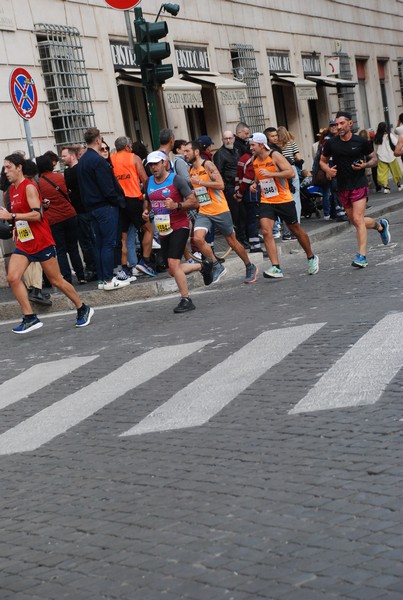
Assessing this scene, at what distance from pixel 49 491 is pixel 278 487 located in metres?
1.29

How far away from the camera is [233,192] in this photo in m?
18.1

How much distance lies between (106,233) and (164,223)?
1660 millimetres

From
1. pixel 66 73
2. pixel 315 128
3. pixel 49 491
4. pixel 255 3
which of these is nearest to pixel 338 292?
pixel 49 491

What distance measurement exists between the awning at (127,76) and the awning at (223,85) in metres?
2.65

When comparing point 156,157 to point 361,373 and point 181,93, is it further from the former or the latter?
point 181,93

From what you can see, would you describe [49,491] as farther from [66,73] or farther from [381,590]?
[66,73]

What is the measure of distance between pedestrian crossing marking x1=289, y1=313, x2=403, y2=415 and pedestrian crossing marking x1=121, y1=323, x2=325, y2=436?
55 centimetres

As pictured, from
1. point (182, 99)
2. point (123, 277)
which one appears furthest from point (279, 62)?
point (123, 277)

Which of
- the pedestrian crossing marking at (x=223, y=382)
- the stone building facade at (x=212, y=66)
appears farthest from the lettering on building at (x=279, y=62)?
the pedestrian crossing marking at (x=223, y=382)

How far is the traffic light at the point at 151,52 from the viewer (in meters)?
15.5

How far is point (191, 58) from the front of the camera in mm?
24672

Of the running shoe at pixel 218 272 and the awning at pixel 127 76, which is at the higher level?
the awning at pixel 127 76

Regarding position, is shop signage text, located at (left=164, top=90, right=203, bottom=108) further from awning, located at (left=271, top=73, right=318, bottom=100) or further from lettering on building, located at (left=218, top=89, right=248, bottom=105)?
awning, located at (left=271, top=73, right=318, bottom=100)

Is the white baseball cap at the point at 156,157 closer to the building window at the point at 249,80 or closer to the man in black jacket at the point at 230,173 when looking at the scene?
the man in black jacket at the point at 230,173
